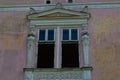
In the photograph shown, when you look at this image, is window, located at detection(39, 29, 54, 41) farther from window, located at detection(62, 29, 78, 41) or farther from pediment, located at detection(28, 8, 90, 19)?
pediment, located at detection(28, 8, 90, 19)

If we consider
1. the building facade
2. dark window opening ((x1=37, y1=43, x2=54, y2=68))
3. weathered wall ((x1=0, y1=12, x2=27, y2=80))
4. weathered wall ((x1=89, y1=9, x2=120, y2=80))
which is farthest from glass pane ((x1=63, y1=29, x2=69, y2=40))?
weathered wall ((x1=0, y1=12, x2=27, y2=80))

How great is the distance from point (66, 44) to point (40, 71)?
188 centimetres

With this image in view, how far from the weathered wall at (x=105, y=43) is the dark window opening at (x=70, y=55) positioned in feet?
2.33

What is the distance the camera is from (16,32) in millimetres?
16578

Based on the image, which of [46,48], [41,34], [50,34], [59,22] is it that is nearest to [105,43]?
[59,22]

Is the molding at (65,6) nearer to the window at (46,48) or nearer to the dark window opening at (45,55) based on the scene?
the window at (46,48)

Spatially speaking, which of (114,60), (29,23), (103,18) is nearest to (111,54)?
(114,60)

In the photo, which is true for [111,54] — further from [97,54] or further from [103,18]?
[103,18]

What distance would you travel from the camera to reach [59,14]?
16.8 metres

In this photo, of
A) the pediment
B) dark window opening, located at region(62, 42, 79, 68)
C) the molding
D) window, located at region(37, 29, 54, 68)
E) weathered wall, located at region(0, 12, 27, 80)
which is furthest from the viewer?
the molding

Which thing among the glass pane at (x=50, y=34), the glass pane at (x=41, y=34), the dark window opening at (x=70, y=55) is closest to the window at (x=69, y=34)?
the dark window opening at (x=70, y=55)

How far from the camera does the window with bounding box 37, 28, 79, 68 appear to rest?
1593 cm

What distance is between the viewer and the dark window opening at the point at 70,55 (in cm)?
1584

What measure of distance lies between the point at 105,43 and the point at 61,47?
2.02 meters
